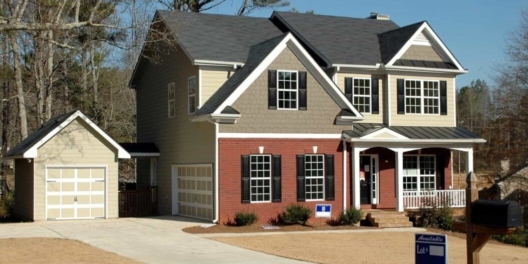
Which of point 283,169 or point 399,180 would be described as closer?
point 283,169

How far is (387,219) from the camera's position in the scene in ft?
97.0

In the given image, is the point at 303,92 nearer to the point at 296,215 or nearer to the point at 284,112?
the point at 284,112

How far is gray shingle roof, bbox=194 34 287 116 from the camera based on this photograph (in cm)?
2841

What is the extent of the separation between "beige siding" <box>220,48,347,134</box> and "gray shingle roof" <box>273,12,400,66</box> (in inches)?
107

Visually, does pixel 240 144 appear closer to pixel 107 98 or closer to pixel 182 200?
pixel 182 200

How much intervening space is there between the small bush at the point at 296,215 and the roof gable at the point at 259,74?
4473mm

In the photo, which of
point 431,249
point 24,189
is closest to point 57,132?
point 24,189

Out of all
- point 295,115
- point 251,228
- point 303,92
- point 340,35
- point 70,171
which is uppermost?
point 340,35

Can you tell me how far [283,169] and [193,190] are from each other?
4278 mm

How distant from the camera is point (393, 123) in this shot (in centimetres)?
3284

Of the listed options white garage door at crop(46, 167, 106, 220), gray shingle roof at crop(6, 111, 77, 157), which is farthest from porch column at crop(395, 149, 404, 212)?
gray shingle roof at crop(6, 111, 77, 157)

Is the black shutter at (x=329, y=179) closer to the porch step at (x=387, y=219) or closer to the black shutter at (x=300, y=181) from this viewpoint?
the black shutter at (x=300, y=181)

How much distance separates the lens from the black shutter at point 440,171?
111ft

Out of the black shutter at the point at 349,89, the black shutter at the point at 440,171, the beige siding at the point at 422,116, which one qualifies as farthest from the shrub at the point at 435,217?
the black shutter at the point at 349,89
